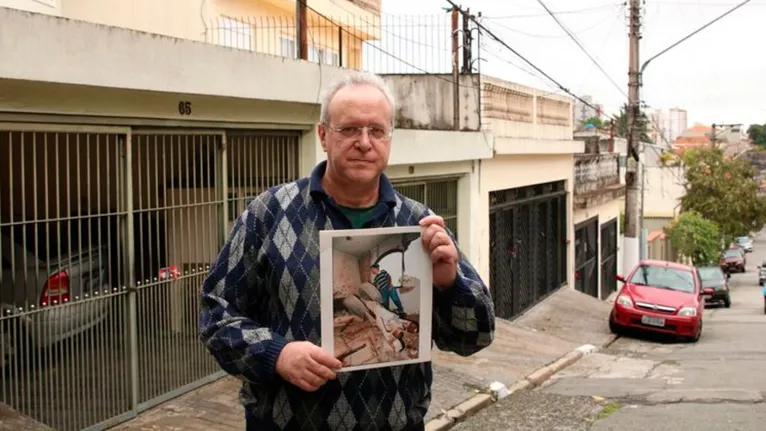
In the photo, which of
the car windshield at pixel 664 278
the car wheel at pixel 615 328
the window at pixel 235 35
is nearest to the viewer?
the window at pixel 235 35

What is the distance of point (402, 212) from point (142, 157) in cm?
436

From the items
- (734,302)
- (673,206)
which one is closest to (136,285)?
(734,302)

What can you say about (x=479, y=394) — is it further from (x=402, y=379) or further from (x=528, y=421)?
(x=402, y=379)

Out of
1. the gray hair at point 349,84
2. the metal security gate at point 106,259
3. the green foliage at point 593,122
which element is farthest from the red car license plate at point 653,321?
the green foliage at point 593,122

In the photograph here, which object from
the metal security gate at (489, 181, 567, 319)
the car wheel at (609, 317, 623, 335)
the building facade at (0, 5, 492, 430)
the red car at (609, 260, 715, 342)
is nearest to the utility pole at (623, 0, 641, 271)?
the metal security gate at (489, 181, 567, 319)

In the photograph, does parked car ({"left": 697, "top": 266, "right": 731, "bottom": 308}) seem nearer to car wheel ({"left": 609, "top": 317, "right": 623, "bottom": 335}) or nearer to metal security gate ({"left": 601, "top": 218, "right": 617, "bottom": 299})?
metal security gate ({"left": 601, "top": 218, "right": 617, "bottom": 299})

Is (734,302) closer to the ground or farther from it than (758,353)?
closer to the ground

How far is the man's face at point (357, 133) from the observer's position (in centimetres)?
252

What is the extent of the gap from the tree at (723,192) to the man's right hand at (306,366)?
4267 centimetres

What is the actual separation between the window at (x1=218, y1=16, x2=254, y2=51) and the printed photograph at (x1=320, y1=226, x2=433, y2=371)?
10673 mm

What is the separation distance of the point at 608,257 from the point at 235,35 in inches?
641

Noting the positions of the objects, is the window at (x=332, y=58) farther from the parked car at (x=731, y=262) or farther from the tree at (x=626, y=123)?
the parked car at (x=731, y=262)

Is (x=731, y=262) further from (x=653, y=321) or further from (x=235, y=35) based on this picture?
(x=235, y=35)

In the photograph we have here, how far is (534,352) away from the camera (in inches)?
461
